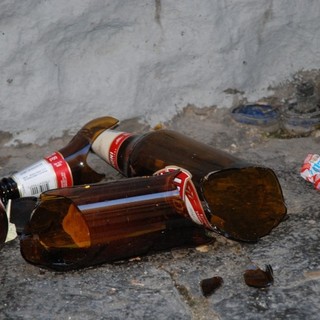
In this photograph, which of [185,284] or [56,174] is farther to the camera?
[56,174]

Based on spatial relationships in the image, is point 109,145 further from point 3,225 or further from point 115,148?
point 3,225

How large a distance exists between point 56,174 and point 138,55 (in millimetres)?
426

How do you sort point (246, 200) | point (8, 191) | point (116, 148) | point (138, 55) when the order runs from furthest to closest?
point (138, 55)
point (116, 148)
point (8, 191)
point (246, 200)

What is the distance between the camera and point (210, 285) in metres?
1.41

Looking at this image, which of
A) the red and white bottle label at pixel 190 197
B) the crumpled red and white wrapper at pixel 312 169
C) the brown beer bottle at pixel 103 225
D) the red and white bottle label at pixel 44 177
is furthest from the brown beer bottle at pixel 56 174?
the crumpled red and white wrapper at pixel 312 169

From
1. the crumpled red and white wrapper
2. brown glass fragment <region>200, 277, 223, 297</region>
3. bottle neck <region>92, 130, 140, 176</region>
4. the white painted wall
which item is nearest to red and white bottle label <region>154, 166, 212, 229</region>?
brown glass fragment <region>200, 277, 223, 297</region>

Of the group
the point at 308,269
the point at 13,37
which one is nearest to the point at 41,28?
the point at 13,37

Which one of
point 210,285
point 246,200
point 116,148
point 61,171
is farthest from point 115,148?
point 210,285

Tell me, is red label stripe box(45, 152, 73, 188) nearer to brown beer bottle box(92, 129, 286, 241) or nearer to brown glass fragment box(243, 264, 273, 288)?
brown beer bottle box(92, 129, 286, 241)

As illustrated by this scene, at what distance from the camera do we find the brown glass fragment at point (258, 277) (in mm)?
1398

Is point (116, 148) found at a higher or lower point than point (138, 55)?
lower

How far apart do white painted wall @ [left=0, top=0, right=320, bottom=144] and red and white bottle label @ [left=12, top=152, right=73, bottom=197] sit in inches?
9.9

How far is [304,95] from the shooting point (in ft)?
6.61

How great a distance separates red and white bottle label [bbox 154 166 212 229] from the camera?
1442mm
